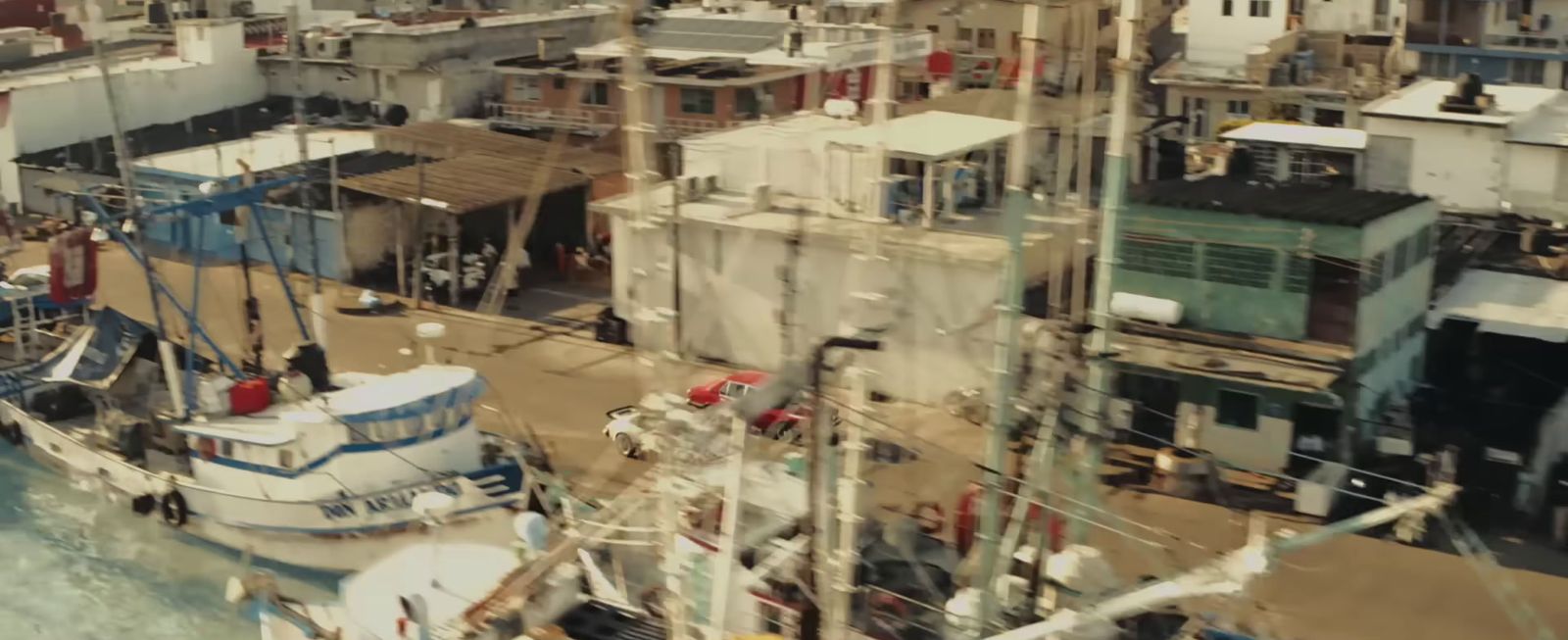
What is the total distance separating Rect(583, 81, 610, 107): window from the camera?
79.4 ft

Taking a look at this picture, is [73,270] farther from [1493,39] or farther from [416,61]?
[1493,39]

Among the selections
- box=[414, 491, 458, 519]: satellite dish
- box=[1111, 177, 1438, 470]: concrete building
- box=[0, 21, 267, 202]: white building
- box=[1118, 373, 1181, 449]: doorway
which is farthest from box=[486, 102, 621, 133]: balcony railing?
box=[414, 491, 458, 519]: satellite dish

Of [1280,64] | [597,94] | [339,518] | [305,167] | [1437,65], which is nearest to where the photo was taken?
[339,518]

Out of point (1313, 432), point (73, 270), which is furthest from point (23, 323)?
point (1313, 432)

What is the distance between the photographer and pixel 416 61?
1061 inches

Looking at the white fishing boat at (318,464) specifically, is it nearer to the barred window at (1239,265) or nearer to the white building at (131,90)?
the barred window at (1239,265)

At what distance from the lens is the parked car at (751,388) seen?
46.5 ft

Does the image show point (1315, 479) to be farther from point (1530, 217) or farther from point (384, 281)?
point (384, 281)

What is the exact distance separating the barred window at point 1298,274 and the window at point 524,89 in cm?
1430

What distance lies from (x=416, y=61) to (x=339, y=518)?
14.7 meters

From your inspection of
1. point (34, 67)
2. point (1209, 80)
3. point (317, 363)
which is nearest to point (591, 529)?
point (317, 363)

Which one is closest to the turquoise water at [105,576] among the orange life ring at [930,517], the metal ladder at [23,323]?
the metal ladder at [23,323]

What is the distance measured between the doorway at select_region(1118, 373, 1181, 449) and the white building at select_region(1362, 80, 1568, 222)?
5641 millimetres

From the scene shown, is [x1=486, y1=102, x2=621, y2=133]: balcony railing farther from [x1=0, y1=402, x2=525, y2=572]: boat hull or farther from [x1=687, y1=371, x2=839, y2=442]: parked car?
[x1=0, y1=402, x2=525, y2=572]: boat hull
